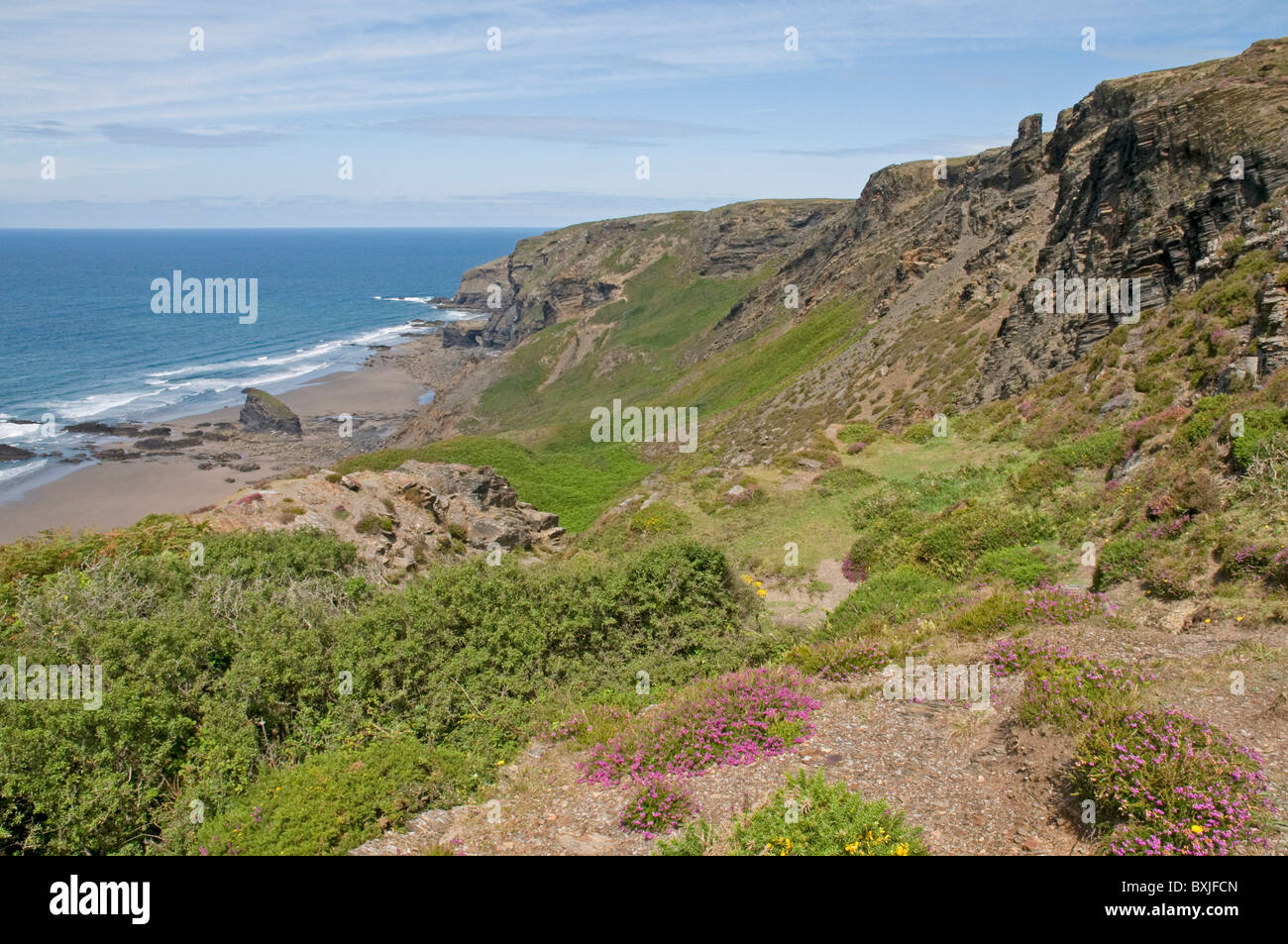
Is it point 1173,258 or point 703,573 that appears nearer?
point 703,573

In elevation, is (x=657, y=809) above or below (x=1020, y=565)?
below

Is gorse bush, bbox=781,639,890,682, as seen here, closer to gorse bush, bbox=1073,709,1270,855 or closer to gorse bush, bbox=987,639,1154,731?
gorse bush, bbox=987,639,1154,731

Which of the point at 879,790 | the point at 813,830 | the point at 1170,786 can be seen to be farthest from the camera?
the point at 879,790

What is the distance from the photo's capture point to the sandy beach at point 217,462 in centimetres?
5269

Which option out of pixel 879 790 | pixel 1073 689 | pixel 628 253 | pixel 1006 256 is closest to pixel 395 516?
pixel 879 790

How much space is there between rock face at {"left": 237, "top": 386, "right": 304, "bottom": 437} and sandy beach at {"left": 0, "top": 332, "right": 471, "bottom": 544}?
1281 mm

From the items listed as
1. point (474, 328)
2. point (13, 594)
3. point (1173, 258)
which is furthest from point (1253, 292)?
point (474, 328)

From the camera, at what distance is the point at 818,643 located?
13.0 m

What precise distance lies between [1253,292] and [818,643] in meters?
15.6

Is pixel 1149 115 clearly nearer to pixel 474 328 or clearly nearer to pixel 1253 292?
pixel 1253 292

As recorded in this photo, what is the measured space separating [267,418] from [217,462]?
34.5ft

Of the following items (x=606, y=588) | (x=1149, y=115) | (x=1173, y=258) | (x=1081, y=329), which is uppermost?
(x=1149, y=115)

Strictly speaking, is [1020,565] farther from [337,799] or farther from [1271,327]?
[337,799]

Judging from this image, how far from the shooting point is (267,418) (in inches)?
2970
